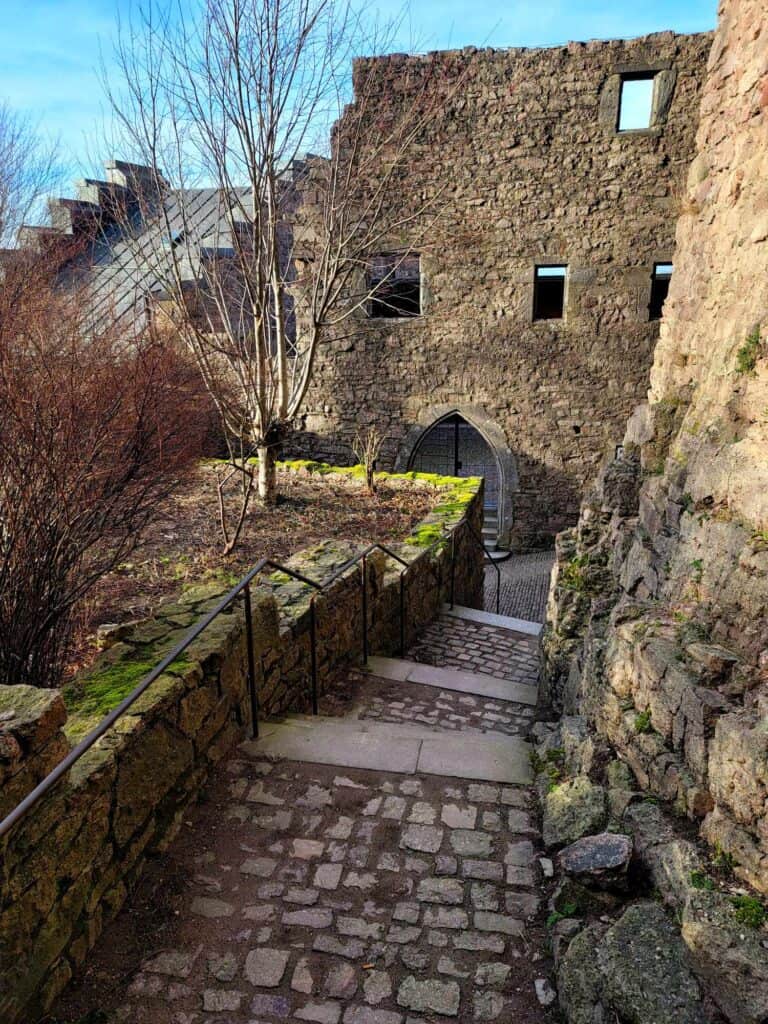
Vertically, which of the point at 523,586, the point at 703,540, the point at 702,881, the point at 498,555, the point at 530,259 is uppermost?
the point at 530,259

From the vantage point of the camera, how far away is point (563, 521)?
11672 mm

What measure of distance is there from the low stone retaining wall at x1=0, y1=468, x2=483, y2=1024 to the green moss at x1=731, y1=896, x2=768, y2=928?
208cm

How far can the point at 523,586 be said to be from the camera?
10547 millimetres

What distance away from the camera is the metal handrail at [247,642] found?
1877 mm

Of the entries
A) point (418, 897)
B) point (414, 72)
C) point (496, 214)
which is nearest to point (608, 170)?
point (496, 214)

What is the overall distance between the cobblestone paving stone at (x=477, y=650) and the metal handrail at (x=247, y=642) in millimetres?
386

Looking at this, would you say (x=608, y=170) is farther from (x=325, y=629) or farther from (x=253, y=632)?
(x=253, y=632)

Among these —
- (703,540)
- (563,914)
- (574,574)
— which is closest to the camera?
(563,914)

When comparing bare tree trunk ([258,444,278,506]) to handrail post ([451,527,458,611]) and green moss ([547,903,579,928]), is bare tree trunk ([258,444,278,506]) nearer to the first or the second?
handrail post ([451,527,458,611])

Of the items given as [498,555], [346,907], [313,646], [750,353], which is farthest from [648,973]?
[498,555]

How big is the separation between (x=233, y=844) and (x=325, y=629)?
2114 mm

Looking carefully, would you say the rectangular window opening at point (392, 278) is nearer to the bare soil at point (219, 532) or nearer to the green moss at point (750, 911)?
the bare soil at point (219, 532)

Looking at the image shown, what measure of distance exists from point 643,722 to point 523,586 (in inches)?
305

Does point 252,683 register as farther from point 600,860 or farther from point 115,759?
point 600,860
